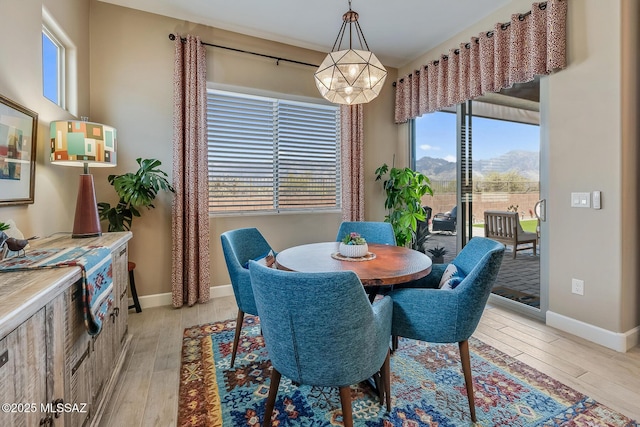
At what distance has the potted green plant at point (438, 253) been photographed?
12.9ft

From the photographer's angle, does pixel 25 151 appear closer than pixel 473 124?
Yes

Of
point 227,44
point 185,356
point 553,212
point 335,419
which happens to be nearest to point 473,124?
point 553,212

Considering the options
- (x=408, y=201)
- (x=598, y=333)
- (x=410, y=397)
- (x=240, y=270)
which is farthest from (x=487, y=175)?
(x=240, y=270)

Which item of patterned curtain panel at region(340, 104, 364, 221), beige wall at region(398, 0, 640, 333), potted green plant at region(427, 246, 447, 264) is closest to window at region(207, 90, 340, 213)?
patterned curtain panel at region(340, 104, 364, 221)

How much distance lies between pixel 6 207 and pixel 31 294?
1096mm

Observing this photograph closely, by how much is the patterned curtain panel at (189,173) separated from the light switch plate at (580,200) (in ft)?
11.1

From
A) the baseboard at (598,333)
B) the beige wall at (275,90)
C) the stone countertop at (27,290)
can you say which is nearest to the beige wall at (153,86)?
the beige wall at (275,90)

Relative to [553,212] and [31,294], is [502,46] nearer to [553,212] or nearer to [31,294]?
[553,212]

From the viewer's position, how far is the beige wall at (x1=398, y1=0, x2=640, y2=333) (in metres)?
2.21

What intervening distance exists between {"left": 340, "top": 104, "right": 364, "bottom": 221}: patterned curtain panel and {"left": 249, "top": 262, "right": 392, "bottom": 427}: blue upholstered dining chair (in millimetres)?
2680

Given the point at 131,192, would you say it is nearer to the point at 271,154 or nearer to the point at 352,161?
the point at 271,154

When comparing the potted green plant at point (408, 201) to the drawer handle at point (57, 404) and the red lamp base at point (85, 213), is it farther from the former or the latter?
the drawer handle at point (57, 404)

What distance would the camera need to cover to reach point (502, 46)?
2.85 m

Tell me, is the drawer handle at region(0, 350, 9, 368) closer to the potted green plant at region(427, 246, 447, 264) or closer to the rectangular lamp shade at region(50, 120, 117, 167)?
the rectangular lamp shade at region(50, 120, 117, 167)
